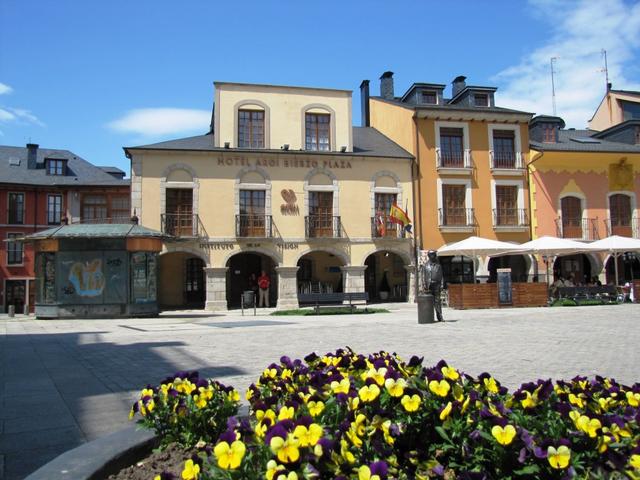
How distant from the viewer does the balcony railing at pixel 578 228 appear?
92.4 ft

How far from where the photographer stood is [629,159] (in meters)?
29.3

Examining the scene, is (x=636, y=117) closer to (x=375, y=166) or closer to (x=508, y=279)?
(x=375, y=166)

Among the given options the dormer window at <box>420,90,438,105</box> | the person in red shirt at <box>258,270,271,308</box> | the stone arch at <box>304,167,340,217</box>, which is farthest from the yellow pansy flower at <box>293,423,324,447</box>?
the dormer window at <box>420,90,438,105</box>

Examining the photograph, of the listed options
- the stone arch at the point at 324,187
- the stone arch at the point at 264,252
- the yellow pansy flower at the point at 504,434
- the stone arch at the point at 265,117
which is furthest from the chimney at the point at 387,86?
the yellow pansy flower at the point at 504,434

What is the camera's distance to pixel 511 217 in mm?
28125

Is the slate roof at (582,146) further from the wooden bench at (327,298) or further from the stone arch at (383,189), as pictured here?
the wooden bench at (327,298)

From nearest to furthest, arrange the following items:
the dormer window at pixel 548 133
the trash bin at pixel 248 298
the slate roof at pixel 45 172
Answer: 1. the trash bin at pixel 248 298
2. the dormer window at pixel 548 133
3. the slate roof at pixel 45 172

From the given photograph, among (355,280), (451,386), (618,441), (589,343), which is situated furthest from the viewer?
(355,280)

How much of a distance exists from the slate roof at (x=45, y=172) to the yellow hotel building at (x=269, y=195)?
1256 cm

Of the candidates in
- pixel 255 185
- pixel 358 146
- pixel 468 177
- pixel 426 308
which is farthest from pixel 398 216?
pixel 426 308

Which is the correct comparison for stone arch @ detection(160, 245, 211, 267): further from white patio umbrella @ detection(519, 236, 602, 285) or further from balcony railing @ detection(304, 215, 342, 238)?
white patio umbrella @ detection(519, 236, 602, 285)

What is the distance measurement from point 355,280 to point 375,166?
224 inches

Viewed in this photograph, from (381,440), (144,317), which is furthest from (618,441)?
(144,317)

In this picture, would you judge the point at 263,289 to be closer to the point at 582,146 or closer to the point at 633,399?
the point at 582,146
